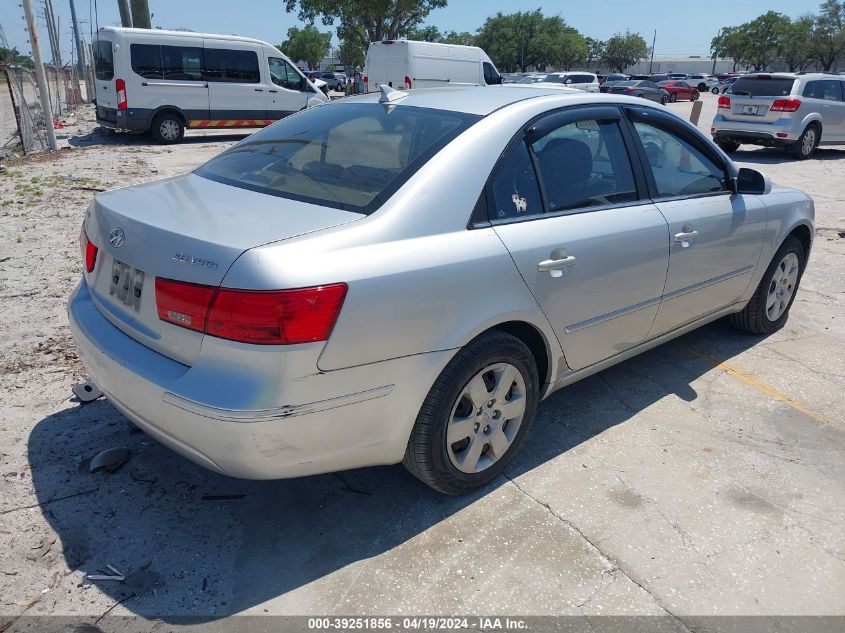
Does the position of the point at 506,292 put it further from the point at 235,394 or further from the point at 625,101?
the point at 625,101

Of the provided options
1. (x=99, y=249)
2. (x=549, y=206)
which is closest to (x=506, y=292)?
(x=549, y=206)

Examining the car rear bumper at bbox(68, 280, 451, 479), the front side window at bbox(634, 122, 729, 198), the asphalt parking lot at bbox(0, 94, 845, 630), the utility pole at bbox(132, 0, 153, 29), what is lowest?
the asphalt parking lot at bbox(0, 94, 845, 630)

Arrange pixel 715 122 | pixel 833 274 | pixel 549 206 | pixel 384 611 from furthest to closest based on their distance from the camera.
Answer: pixel 715 122 < pixel 833 274 < pixel 549 206 < pixel 384 611

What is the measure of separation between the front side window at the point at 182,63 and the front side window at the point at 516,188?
14697mm

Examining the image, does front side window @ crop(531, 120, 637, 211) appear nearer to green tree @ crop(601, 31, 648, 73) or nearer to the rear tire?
the rear tire

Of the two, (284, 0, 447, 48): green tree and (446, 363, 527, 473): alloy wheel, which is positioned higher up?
(284, 0, 447, 48): green tree

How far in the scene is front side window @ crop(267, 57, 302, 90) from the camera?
56.5 ft

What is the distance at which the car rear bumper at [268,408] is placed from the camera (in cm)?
226

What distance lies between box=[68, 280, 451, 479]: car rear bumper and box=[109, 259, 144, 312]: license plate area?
0.50 ft

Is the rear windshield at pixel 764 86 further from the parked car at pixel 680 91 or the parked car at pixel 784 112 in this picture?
the parked car at pixel 680 91

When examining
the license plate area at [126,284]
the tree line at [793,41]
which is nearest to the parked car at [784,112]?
the license plate area at [126,284]

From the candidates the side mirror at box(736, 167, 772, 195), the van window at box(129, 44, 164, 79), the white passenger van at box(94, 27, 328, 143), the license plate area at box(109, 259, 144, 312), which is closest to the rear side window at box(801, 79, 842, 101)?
the white passenger van at box(94, 27, 328, 143)

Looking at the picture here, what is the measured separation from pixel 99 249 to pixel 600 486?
2.49 meters

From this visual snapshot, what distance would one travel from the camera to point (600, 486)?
3160 mm
